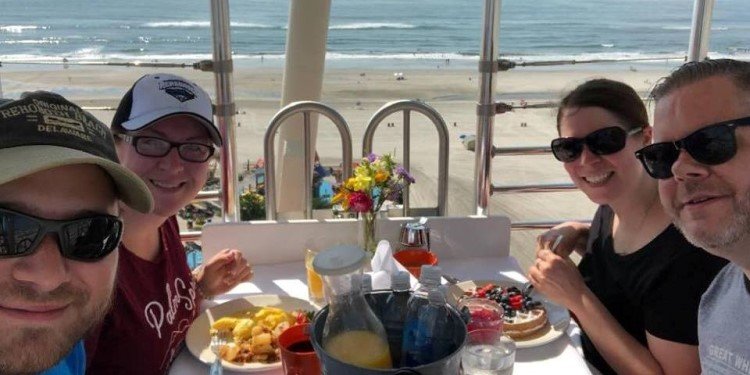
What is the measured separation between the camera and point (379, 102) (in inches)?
701

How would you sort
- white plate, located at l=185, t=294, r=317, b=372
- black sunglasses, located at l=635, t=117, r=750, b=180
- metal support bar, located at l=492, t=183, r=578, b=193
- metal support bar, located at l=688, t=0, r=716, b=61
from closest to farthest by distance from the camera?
black sunglasses, located at l=635, t=117, r=750, b=180, white plate, located at l=185, t=294, r=317, b=372, metal support bar, located at l=688, t=0, r=716, b=61, metal support bar, located at l=492, t=183, r=578, b=193

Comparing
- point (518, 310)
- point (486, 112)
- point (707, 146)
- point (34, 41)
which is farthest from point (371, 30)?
point (707, 146)

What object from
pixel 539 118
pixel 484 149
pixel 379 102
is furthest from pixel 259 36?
pixel 484 149

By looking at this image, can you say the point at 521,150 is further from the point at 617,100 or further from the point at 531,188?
the point at 617,100

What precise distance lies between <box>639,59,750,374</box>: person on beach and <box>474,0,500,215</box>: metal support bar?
129 centimetres

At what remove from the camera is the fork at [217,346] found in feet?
4.81

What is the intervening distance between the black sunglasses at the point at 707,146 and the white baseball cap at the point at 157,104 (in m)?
1.36

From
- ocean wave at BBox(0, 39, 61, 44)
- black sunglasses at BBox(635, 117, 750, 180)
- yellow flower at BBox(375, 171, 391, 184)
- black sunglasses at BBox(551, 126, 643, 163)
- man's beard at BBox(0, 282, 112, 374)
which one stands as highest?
ocean wave at BBox(0, 39, 61, 44)

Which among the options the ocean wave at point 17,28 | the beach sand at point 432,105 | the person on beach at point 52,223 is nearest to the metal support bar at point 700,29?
the person on beach at point 52,223

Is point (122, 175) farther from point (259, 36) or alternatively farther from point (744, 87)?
point (259, 36)

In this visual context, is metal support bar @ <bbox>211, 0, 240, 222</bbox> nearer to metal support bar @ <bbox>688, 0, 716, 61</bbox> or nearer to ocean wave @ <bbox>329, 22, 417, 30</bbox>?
metal support bar @ <bbox>688, 0, 716, 61</bbox>

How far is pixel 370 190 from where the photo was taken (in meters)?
2.16

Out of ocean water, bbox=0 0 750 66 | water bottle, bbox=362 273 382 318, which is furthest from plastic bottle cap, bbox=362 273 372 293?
ocean water, bbox=0 0 750 66

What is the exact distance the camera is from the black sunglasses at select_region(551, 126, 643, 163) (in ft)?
6.43
